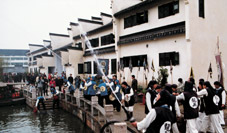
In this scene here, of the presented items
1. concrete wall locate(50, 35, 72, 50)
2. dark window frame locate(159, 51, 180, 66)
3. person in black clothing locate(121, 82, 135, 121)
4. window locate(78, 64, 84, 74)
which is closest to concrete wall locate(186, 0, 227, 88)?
dark window frame locate(159, 51, 180, 66)

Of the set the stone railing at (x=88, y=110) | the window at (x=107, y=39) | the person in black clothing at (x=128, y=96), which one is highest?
the window at (x=107, y=39)

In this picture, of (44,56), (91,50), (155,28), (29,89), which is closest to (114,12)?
(155,28)

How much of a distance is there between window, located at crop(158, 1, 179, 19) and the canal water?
10950mm

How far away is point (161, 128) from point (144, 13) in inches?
617

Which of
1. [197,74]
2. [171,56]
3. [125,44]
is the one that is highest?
[125,44]

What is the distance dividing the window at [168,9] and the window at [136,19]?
5.42ft

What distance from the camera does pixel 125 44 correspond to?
848 inches

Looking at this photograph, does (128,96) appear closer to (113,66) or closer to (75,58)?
(113,66)

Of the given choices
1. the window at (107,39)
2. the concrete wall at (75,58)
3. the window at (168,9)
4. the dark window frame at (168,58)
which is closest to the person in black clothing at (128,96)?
the dark window frame at (168,58)

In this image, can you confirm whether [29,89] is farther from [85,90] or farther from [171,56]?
[171,56]

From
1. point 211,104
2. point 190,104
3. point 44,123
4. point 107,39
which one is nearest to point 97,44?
point 107,39

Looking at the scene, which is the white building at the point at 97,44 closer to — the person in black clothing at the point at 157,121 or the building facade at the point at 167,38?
the building facade at the point at 167,38

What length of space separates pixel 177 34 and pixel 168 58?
6.80 ft

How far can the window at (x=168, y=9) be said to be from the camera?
1630 cm
